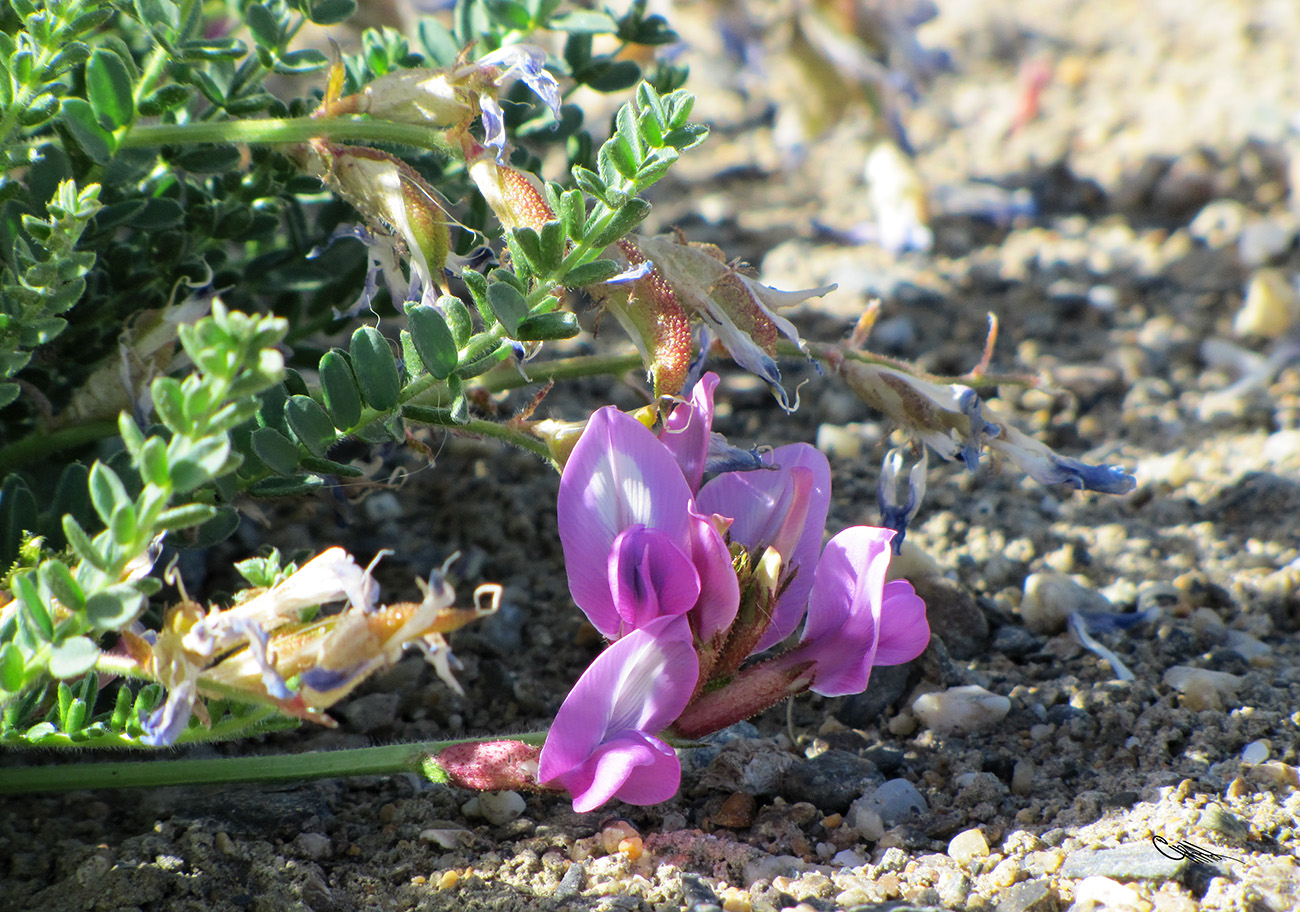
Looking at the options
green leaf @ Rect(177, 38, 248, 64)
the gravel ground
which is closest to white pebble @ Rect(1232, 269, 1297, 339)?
the gravel ground

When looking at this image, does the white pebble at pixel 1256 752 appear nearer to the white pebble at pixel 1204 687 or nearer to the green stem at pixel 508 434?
the white pebble at pixel 1204 687

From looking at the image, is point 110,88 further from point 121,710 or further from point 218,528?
point 121,710

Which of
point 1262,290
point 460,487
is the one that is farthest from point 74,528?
point 1262,290

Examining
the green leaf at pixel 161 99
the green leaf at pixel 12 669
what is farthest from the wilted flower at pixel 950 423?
the green leaf at pixel 12 669

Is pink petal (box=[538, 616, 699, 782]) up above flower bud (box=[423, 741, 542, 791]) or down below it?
above

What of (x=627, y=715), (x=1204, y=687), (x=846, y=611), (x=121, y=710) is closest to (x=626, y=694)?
(x=627, y=715)

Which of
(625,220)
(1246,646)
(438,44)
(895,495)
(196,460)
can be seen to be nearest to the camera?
(196,460)

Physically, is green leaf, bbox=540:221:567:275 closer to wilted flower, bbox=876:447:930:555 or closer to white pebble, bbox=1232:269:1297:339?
wilted flower, bbox=876:447:930:555
